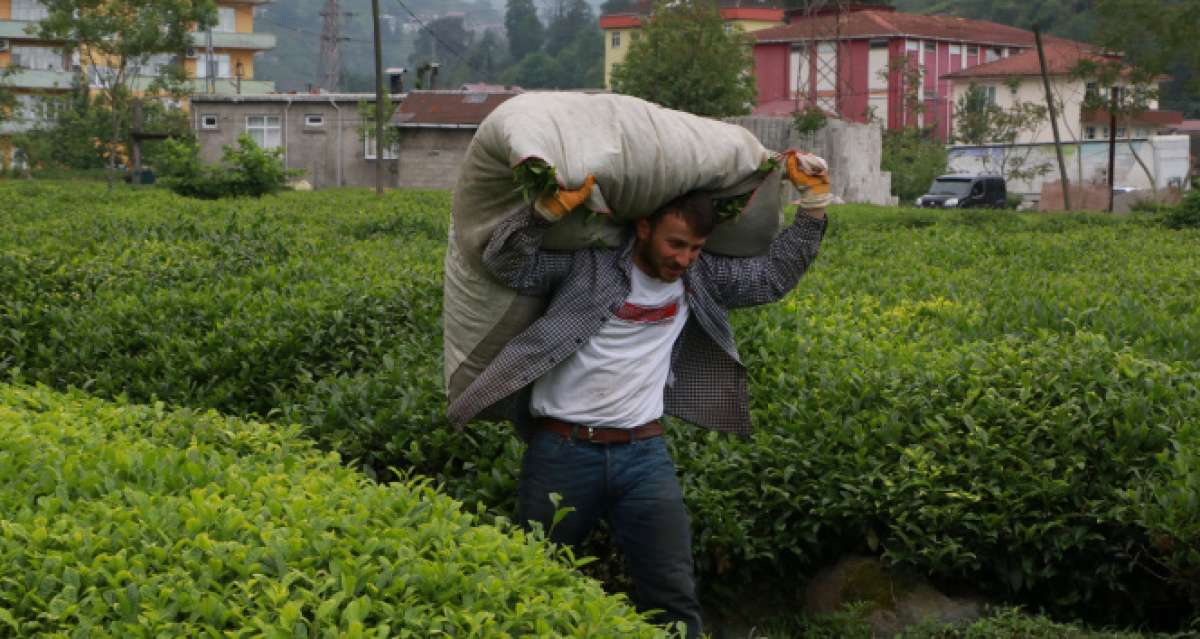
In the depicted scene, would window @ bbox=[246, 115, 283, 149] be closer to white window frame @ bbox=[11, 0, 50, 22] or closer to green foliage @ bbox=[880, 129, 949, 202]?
green foliage @ bbox=[880, 129, 949, 202]

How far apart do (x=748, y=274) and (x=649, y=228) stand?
44cm

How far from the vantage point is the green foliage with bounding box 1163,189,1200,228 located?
20188 mm

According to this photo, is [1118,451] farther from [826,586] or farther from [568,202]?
[568,202]

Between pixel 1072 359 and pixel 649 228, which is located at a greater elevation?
pixel 649 228

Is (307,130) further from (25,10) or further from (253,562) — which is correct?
(253,562)

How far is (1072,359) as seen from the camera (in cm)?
625

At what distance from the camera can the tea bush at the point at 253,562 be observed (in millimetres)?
3268

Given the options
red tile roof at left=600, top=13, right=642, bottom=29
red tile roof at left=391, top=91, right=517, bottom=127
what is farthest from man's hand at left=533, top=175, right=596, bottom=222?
red tile roof at left=600, top=13, right=642, bottom=29

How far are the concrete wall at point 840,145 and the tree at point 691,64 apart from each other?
12.0 ft

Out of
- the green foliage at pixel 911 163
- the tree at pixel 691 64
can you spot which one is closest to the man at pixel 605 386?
the tree at pixel 691 64

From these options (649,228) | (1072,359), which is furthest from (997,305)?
(649,228)

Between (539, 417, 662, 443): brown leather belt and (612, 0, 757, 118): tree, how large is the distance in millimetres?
36248

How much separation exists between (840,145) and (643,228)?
32.5m

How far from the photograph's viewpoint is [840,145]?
3659 centimetres
